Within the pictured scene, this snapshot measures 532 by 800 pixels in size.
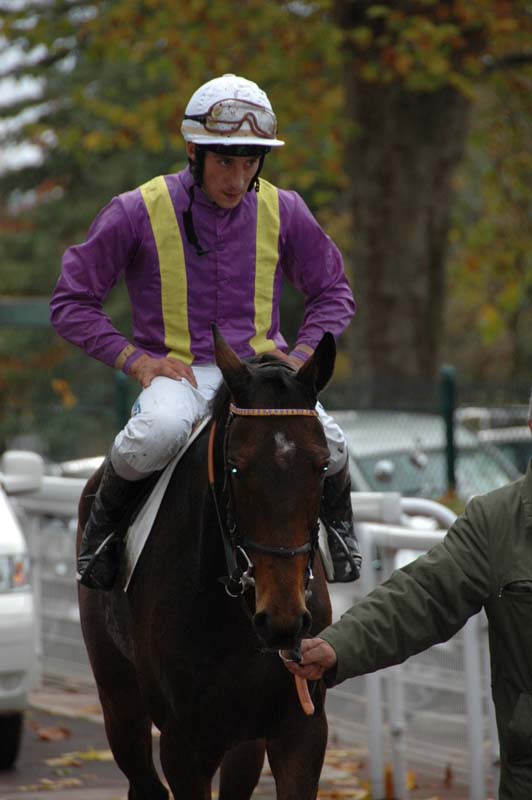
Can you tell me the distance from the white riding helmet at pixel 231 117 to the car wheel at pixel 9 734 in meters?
3.97

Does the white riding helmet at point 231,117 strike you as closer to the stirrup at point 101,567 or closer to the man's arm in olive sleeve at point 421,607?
the stirrup at point 101,567

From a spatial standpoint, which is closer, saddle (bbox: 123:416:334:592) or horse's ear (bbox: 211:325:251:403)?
horse's ear (bbox: 211:325:251:403)

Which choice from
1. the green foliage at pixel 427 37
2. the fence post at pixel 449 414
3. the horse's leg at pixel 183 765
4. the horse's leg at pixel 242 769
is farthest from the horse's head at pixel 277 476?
the green foliage at pixel 427 37

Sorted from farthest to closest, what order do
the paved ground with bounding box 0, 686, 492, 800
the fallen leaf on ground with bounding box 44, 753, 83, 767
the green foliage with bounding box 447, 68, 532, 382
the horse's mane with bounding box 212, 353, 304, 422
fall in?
the green foliage with bounding box 447, 68, 532, 382 → the fallen leaf on ground with bounding box 44, 753, 83, 767 → the paved ground with bounding box 0, 686, 492, 800 → the horse's mane with bounding box 212, 353, 304, 422

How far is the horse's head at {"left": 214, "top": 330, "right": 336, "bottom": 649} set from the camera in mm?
4461

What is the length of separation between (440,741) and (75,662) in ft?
12.8

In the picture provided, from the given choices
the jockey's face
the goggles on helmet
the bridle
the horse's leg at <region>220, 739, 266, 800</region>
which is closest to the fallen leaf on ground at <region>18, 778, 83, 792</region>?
the horse's leg at <region>220, 739, 266, 800</region>

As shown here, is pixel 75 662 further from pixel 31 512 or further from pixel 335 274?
pixel 335 274

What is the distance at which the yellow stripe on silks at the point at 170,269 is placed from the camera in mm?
5801

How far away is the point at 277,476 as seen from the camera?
15.1 feet

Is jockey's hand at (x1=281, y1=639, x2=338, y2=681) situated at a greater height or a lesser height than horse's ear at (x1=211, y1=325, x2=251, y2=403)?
lesser

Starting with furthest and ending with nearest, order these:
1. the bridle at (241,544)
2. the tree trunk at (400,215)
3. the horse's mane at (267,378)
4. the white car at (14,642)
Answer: the tree trunk at (400,215) → the white car at (14,642) → the horse's mane at (267,378) → the bridle at (241,544)

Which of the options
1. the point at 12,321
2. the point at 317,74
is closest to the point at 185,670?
the point at 12,321

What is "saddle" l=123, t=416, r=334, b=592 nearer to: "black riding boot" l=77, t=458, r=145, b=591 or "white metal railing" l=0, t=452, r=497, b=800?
"black riding boot" l=77, t=458, r=145, b=591
